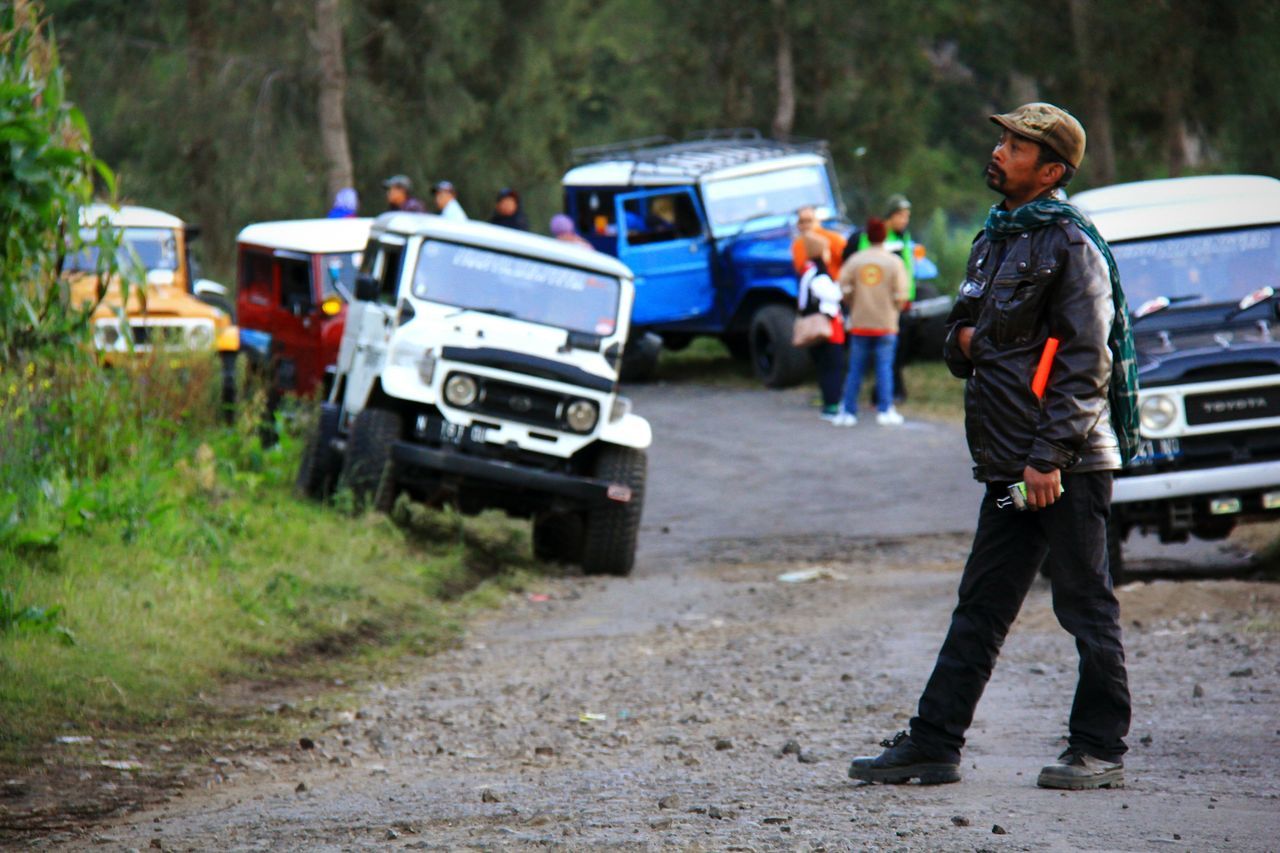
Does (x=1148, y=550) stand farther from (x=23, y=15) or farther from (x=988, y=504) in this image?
(x=23, y=15)

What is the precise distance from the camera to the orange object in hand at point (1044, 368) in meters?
4.94

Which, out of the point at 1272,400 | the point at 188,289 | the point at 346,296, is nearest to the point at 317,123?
the point at 188,289

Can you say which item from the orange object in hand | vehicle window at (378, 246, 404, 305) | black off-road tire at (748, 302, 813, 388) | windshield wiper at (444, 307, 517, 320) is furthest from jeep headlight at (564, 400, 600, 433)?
black off-road tire at (748, 302, 813, 388)

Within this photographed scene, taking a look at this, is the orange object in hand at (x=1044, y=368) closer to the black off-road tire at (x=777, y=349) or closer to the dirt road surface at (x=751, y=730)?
the dirt road surface at (x=751, y=730)

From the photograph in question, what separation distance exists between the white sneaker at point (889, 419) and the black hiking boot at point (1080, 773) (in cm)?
1213

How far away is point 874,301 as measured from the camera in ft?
54.7

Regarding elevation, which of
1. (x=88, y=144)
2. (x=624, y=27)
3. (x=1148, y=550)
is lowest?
(x=1148, y=550)

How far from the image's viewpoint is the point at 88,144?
7547 millimetres

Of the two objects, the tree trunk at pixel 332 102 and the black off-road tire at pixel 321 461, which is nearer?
the black off-road tire at pixel 321 461

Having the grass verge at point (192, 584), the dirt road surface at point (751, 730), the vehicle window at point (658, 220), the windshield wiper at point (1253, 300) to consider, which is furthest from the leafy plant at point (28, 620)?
the vehicle window at point (658, 220)

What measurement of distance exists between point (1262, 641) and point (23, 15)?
6025mm

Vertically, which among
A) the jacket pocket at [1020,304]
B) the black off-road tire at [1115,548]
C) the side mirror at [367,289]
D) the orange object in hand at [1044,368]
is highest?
the jacket pocket at [1020,304]

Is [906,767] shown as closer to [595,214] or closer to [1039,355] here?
[1039,355]

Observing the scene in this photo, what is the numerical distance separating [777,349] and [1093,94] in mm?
8734
